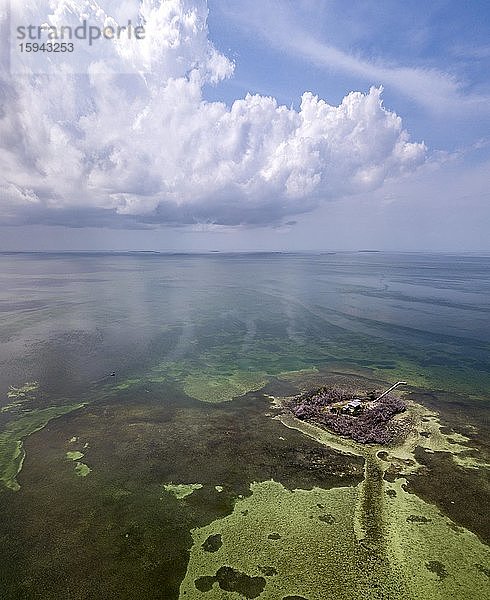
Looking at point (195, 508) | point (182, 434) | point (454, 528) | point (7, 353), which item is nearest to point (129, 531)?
point (195, 508)

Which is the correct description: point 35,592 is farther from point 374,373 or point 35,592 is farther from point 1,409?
point 374,373

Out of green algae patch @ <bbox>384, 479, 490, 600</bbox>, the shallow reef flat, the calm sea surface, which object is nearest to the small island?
the shallow reef flat

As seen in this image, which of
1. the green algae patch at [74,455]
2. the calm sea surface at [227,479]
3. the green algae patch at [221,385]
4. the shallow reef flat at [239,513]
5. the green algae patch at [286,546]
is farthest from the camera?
the green algae patch at [221,385]

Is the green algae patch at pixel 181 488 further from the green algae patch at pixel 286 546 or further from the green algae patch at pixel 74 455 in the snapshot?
the green algae patch at pixel 74 455

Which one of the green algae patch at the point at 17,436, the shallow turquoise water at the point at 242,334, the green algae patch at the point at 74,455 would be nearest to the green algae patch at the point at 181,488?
the green algae patch at the point at 74,455

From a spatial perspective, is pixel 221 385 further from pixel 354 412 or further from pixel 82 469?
pixel 82 469

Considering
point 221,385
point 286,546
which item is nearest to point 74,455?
point 286,546

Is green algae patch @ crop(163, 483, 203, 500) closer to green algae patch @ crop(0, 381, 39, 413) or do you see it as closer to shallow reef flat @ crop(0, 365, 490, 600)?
shallow reef flat @ crop(0, 365, 490, 600)
